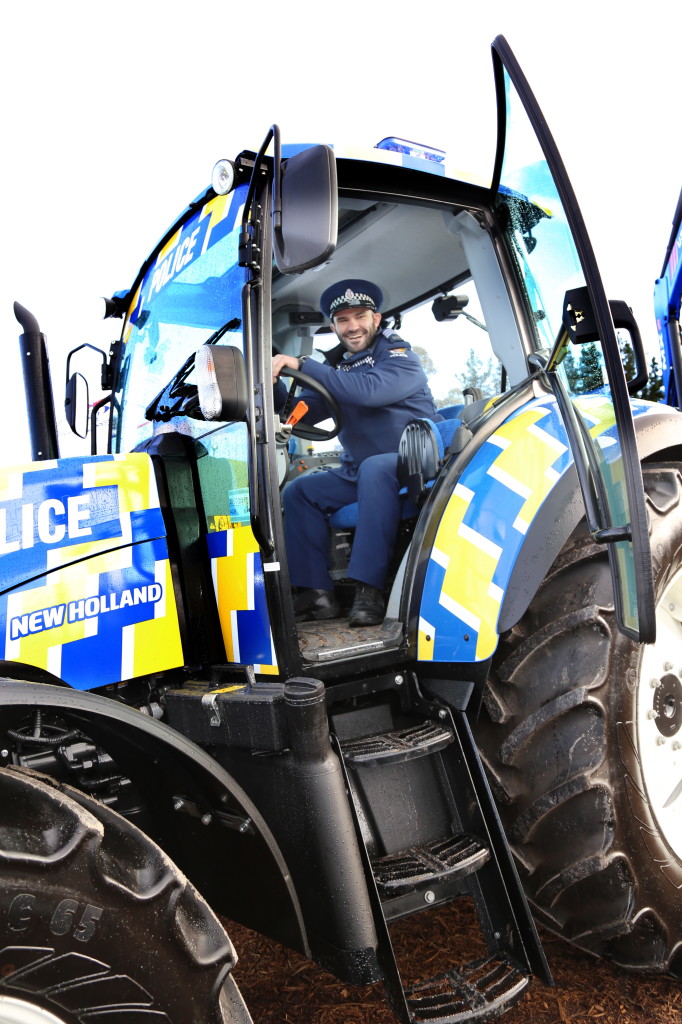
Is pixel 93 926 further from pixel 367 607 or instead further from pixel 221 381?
pixel 367 607

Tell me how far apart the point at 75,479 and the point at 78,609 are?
359 millimetres

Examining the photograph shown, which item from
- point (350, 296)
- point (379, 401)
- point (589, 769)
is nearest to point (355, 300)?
point (350, 296)

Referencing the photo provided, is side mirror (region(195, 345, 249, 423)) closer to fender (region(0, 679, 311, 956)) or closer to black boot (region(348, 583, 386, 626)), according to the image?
fender (region(0, 679, 311, 956))

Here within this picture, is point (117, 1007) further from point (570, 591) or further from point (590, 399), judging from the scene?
point (590, 399)

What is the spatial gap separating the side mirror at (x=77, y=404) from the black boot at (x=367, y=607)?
1.40 meters

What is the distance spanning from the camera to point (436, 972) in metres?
2.36

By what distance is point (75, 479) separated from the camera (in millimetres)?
2148

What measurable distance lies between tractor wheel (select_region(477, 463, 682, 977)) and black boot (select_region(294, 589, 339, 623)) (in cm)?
65

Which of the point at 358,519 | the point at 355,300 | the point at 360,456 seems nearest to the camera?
the point at 358,519

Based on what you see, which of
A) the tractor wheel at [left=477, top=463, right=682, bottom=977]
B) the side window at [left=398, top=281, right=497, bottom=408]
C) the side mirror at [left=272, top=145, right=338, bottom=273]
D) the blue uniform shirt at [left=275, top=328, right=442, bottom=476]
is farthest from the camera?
the side window at [left=398, top=281, right=497, bottom=408]

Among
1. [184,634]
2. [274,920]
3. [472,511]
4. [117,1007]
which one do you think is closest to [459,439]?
[472,511]

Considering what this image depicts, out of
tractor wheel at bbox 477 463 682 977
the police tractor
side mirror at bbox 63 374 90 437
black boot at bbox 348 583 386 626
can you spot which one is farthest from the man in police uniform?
side mirror at bbox 63 374 90 437

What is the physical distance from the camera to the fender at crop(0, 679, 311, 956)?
170 cm

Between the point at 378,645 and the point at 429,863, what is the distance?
0.59 m
